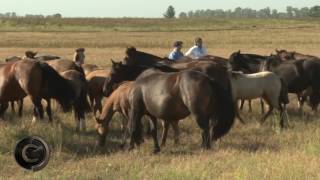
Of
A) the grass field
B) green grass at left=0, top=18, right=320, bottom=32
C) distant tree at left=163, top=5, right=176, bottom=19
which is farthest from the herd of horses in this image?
distant tree at left=163, top=5, right=176, bottom=19

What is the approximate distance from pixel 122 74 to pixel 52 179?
5584 mm

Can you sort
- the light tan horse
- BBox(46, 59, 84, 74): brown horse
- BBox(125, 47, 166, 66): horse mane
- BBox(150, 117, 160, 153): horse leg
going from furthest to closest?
BBox(46, 59, 84, 74): brown horse
BBox(125, 47, 166, 66): horse mane
the light tan horse
BBox(150, 117, 160, 153): horse leg

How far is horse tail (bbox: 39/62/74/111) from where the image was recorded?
39.5ft

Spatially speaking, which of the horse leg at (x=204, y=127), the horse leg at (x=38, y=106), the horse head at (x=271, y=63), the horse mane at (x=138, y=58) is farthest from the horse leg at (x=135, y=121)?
the horse head at (x=271, y=63)

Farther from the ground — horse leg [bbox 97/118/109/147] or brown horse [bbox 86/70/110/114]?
brown horse [bbox 86/70/110/114]

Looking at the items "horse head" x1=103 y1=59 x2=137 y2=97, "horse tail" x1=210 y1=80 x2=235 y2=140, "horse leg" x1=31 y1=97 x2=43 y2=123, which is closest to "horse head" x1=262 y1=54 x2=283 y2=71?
"horse head" x1=103 y1=59 x2=137 y2=97

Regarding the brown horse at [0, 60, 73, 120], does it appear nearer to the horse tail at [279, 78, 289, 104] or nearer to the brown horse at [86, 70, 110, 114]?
the brown horse at [86, 70, 110, 114]

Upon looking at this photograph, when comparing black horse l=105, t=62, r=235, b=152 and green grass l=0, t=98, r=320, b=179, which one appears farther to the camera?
black horse l=105, t=62, r=235, b=152

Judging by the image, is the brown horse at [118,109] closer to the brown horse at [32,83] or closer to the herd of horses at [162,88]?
the herd of horses at [162,88]

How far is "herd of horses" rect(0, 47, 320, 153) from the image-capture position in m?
9.75

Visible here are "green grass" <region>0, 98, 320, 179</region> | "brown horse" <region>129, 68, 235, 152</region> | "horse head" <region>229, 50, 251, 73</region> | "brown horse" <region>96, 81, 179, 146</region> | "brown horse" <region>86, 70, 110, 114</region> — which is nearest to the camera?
"green grass" <region>0, 98, 320, 179</region>

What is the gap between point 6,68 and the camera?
39.6ft

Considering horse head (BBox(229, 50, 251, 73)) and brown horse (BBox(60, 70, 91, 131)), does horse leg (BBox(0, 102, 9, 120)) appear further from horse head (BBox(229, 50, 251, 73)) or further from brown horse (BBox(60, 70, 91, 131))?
horse head (BBox(229, 50, 251, 73))

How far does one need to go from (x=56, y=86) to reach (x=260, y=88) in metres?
4.82
